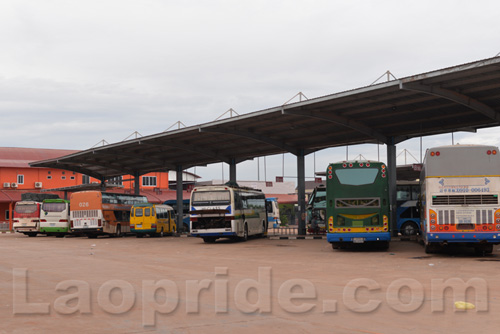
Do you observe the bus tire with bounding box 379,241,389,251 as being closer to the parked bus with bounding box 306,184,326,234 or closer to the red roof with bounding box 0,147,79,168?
the parked bus with bounding box 306,184,326,234

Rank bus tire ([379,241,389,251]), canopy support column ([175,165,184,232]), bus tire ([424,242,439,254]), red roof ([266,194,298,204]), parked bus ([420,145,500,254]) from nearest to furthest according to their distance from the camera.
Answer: parked bus ([420,145,500,254]) < bus tire ([424,242,439,254]) < bus tire ([379,241,389,251]) < canopy support column ([175,165,184,232]) < red roof ([266,194,298,204])

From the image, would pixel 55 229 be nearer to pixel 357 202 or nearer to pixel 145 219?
pixel 145 219

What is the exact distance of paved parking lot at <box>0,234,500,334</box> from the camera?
8.20 metres

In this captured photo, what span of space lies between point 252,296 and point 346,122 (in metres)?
17.9

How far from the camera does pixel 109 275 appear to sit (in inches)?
571

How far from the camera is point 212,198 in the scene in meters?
29.1

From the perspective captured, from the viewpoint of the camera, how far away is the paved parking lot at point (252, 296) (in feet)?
26.9

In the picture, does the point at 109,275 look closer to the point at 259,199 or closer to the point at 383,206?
the point at 383,206

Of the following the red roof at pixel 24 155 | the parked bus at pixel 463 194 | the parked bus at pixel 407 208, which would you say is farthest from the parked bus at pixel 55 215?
the parked bus at pixel 463 194

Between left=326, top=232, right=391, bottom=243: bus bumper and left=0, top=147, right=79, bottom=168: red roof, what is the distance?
51.8 m

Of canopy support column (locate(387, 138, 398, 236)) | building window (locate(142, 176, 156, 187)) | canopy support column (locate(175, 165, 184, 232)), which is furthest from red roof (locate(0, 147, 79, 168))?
canopy support column (locate(387, 138, 398, 236))

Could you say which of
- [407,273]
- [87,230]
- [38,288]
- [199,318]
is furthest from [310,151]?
[199,318]

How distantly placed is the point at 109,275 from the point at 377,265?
23.8 ft

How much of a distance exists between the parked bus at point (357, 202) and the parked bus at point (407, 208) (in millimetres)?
11501
